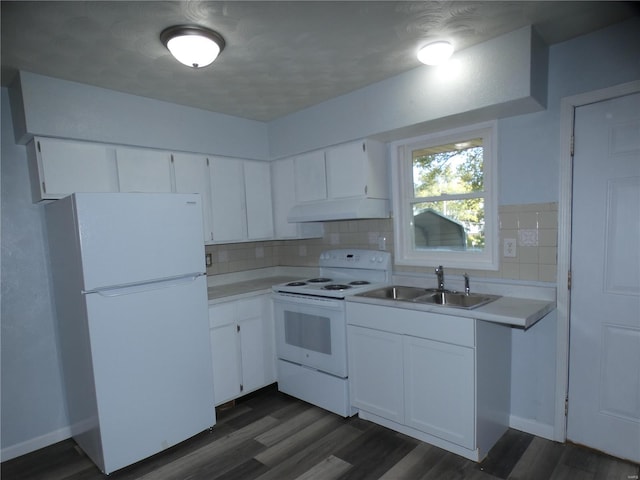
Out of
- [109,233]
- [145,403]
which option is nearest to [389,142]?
[109,233]

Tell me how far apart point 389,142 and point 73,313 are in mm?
2545

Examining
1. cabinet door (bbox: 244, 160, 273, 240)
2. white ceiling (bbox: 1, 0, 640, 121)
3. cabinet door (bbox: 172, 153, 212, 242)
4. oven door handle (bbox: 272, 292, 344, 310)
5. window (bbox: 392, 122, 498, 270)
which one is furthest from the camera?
cabinet door (bbox: 244, 160, 273, 240)

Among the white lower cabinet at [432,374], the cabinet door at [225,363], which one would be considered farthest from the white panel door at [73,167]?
the white lower cabinet at [432,374]

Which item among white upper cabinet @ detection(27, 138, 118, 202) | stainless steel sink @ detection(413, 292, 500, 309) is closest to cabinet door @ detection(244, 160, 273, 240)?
white upper cabinet @ detection(27, 138, 118, 202)

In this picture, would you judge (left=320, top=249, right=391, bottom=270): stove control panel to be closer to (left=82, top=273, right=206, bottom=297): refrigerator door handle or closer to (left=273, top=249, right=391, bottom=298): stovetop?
(left=273, top=249, right=391, bottom=298): stovetop

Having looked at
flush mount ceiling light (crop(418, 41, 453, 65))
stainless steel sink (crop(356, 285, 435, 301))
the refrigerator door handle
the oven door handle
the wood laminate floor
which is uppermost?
flush mount ceiling light (crop(418, 41, 453, 65))

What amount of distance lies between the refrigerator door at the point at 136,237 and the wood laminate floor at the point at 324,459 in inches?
46.2

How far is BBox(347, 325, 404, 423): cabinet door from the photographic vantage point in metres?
2.39

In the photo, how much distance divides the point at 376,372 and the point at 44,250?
8.10 feet

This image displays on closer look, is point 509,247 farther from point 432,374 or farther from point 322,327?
point 322,327

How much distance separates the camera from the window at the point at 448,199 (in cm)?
250

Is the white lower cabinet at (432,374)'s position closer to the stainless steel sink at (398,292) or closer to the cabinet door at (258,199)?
the stainless steel sink at (398,292)

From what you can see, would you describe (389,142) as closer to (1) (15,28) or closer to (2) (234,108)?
(2) (234,108)

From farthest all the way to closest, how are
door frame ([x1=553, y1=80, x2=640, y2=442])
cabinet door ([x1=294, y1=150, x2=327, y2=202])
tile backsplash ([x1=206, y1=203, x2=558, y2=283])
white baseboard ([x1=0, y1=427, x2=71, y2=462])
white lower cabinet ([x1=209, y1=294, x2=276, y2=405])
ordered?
cabinet door ([x1=294, y1=150, x2=327, y2=202]) → white lower cabinet ([x1=209, y1=294, x2=276, y2=405]) → white baseboard ([x1=0, y1=427, x2=71, y2=462]) → tile backsplash ([x1=206, y1=203, x2=558, y2=283]) → door frame ([x1=553, y1=80, x2=640, y2=442])
